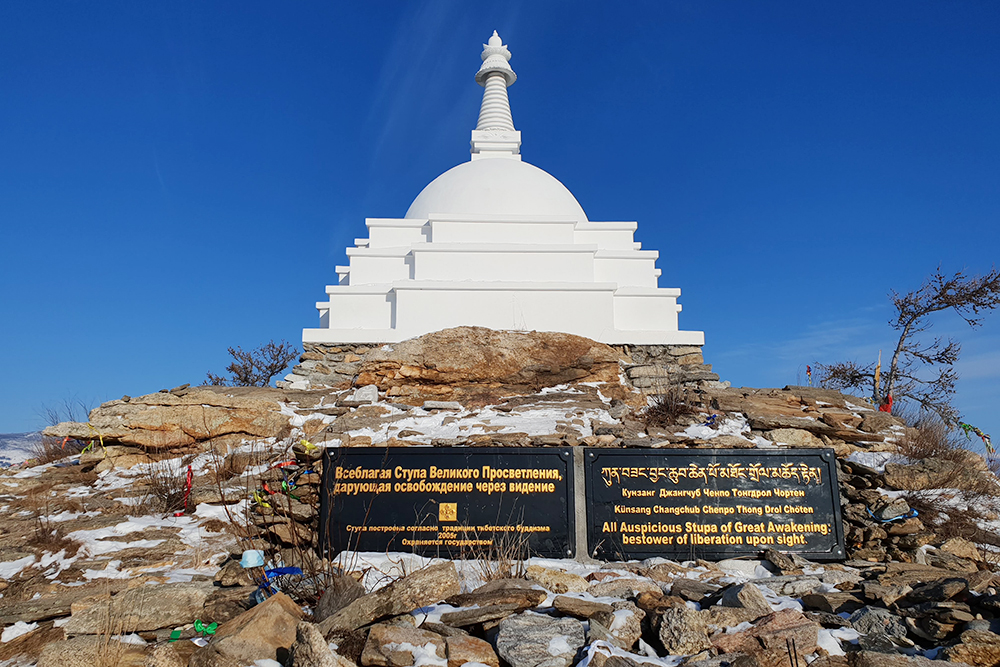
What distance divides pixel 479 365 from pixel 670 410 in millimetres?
3518

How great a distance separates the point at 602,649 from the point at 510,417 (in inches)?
203

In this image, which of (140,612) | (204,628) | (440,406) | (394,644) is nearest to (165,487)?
(140,612)

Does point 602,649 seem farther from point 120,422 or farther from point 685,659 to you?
point 120,422

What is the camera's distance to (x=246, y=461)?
765 cm

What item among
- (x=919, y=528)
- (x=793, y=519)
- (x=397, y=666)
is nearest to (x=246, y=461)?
(x=397, y=666)

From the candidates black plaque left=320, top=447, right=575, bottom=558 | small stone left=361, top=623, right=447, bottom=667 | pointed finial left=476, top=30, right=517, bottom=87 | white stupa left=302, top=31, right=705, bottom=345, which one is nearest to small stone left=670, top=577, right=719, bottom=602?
black plaque left=320, top=447, right=575, bottom=558

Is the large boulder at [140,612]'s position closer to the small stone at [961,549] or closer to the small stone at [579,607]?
the small stone at [579,607]

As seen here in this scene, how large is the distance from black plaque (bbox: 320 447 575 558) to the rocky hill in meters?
0.32

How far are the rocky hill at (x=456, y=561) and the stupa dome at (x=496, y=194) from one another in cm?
565

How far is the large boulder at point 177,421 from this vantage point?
833 cm

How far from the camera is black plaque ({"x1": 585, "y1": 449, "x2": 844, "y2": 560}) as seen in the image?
5.98 metres

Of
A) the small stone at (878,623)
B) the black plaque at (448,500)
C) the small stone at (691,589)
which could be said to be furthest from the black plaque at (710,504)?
the small stone at (878,623)

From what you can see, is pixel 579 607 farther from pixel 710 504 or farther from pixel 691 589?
pixel 710 504

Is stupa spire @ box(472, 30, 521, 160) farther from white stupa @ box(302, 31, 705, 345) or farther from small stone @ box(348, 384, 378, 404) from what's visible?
small stone @ box(348, 384, 378, 404)
